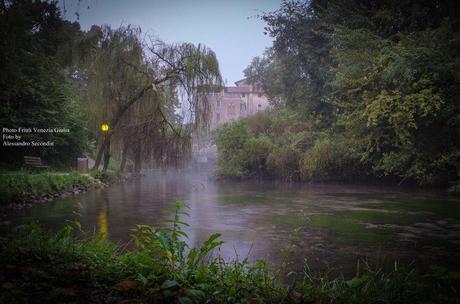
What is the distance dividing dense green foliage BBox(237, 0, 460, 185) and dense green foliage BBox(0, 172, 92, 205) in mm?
12123

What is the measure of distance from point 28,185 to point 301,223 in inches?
350

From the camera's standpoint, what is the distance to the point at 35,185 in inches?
524

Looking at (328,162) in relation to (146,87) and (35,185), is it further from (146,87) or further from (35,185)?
(35,185)

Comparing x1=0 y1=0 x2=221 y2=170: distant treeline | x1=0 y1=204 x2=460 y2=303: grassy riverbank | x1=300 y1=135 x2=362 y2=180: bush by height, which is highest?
x1=0 y1=0 x2=221 y2=170: distant treeline

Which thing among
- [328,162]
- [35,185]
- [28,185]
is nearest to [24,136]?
[35,185]

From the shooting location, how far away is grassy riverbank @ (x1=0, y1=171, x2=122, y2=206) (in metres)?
11.4

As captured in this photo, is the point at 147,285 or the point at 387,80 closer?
the point at 147,285

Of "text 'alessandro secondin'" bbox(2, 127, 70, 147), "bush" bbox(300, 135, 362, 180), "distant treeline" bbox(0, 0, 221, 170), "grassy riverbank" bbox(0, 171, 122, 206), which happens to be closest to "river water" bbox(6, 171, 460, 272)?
"grassy riverbank" bbox(0, 171, 122, 206)

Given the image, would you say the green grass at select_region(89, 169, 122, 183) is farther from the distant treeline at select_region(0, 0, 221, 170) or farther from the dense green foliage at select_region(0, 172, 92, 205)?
the dense green foliage at select_region(0, 172, 92, 205)

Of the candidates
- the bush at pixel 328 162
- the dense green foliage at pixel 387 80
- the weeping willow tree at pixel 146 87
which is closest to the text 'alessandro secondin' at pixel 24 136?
the weeping willow tree at pixel 146 87

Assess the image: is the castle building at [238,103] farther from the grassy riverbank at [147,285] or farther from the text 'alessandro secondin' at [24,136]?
the grassy riverbank at [147,285]

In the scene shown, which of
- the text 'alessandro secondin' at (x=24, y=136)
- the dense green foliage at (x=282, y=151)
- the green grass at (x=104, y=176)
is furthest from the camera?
the dense green foliage at (x=282, y=151)

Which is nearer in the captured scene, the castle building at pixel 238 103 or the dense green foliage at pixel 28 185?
the dense green foliage at pixel 28 185

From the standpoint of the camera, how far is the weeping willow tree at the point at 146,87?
64.4ft
